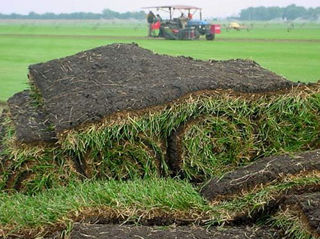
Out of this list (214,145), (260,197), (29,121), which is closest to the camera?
(260,197)

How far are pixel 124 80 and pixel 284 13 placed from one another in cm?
15669

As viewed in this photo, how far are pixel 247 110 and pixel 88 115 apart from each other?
123 centimetres

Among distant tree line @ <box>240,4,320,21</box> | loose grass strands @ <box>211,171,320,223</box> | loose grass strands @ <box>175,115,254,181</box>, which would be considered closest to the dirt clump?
loose grass strands @ <box>211,171,320,223</box>

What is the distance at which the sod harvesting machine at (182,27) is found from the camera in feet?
105

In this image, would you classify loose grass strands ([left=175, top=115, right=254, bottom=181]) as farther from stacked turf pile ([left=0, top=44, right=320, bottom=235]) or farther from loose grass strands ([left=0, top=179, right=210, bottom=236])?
loose grass strands ([left=0, top=179, right=210, bottom=236])

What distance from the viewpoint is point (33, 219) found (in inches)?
151

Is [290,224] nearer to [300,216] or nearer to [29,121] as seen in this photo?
[300,216]

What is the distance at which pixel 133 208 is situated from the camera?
3.80m

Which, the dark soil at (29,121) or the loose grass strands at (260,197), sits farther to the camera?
the dark soil at (29,121)

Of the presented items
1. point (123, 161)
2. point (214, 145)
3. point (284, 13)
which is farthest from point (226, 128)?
point (284, 13)

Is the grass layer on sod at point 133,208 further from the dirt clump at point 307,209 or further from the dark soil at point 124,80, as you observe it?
the dark soil at point 124,80

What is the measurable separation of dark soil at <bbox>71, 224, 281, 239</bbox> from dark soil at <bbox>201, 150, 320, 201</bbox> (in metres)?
0.38

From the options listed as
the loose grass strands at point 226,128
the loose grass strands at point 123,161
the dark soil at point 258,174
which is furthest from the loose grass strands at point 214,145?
the dark soil at point 258,174

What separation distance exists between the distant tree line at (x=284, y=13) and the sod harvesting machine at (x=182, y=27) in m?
122
